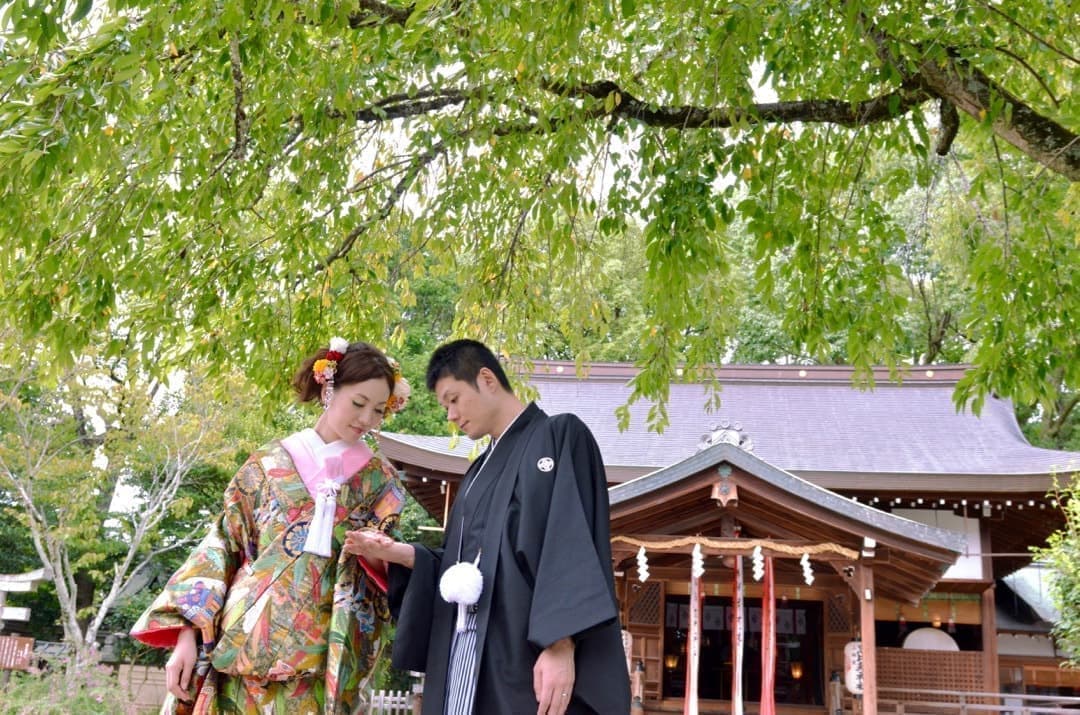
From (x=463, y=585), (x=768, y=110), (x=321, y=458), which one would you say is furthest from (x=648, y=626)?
(x=463, y=585)

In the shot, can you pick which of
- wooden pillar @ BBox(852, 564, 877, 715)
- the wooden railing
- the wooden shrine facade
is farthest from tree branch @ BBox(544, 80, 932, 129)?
the wooden railing

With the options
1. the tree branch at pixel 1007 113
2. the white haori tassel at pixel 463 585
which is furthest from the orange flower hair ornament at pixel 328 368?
Result: the tree branch at pixel 1007 113

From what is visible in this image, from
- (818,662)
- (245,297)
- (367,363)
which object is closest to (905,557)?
(818,662)

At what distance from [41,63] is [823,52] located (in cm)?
366

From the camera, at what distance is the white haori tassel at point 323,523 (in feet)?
8.27

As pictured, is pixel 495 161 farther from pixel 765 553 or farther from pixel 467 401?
pixel 765 553

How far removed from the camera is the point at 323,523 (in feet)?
8.32

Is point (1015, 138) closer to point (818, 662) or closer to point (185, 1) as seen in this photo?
point (185, 1)

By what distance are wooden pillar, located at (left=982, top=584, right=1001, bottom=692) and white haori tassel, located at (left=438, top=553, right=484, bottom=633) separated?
9.80 meters

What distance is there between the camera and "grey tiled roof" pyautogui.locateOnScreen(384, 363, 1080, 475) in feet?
40.1

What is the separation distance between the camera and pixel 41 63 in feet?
11.1

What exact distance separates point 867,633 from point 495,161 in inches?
238

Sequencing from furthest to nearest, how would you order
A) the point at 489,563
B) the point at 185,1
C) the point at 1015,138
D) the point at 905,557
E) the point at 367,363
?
the point at 905,557, the point at 1015,138, the point at 185,1, the point at 367,363, the point at 489,563

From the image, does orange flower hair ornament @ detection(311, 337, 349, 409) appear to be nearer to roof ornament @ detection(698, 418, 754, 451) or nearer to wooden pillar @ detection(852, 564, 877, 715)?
roof ornament @ detection(698, 418, 754, 451)
